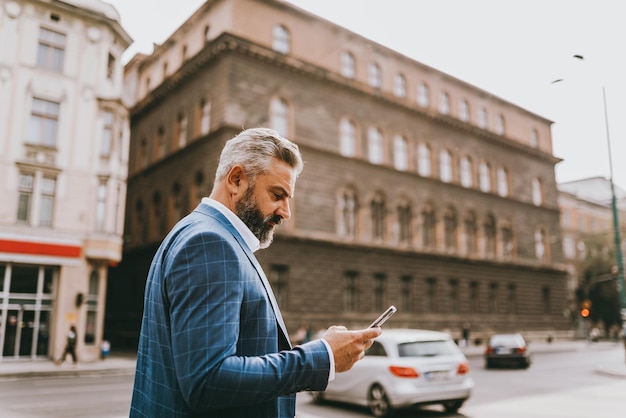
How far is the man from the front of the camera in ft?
4.99

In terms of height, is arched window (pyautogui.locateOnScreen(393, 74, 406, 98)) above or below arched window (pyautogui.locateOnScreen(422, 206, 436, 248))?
above

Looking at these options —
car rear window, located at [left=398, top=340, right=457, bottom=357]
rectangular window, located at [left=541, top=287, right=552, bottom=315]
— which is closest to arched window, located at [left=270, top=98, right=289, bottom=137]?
car rear window, located at [left=398, top=340, right=457, bottom=357]

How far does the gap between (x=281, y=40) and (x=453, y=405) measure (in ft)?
70.4

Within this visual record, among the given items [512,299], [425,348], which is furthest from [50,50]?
[512,299]

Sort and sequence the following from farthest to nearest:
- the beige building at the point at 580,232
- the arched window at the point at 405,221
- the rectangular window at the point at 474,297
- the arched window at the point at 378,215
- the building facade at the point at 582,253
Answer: the building facade at the point at 582,253, the rectangular window at the point at 474,297, the beige building at the point at 580,232, the arched window at the point at 405,221, the arched window at the point at 378,215

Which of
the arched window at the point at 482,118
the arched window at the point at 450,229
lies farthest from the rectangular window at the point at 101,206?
the arched window at the point at 482,118

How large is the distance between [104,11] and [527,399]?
20942 millimetres

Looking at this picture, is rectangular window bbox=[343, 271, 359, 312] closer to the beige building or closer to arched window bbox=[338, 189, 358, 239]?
arched window bbox=[338, 189, 358, 239]

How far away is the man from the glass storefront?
65.1ft

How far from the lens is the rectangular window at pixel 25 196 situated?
1964 cm

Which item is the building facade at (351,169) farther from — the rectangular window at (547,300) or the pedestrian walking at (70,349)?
the pedestrian walking at (70,349)

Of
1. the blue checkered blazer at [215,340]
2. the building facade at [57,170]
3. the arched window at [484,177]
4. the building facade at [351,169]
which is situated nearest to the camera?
the blue checkered blazer at [215,340]

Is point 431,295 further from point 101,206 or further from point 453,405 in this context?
point 453,405

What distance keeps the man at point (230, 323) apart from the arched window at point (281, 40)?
26022 millimetres
